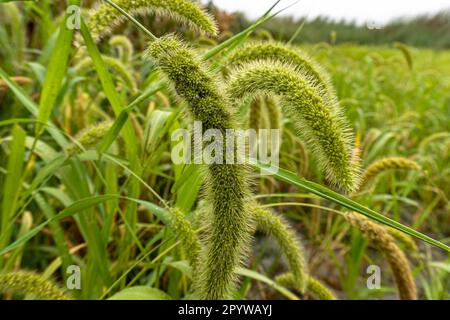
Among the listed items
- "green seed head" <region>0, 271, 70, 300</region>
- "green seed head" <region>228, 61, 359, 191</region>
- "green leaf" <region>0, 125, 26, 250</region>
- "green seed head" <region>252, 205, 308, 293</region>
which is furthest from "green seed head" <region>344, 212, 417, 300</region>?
"green leaf" <region>0, 125, 26, 250</region>

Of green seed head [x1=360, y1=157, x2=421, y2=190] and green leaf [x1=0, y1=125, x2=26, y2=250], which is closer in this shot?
green leaf [x1=0, y1=125, x2=26, y2=250]

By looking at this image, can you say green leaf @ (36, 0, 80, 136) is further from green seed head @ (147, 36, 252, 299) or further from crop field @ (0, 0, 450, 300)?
green seed head @ (147, 36, 252, 299)

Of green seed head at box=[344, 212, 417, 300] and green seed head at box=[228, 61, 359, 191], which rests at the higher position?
green seed head at box=[228, 61, 359, 191]

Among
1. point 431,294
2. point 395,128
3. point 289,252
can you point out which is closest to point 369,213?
point 289,252

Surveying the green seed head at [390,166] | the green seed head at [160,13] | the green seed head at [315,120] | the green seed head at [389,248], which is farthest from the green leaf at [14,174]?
the green seed head at [390,166]

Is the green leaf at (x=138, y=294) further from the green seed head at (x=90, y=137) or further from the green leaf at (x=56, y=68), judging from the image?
the green leaf at (x=56, y=68)

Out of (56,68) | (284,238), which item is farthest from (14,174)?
(284,238)
